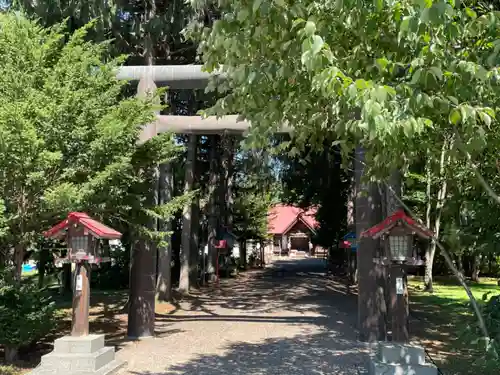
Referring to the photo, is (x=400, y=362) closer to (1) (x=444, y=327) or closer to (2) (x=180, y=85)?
(1) (x=444, y=327)

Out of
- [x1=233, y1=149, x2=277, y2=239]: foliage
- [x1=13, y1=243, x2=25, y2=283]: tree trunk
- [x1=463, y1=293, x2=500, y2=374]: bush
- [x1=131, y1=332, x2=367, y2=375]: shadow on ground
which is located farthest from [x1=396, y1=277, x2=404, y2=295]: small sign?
[x1=233, y1=149, x2=277, y2=239]: foliage

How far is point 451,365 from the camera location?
8.47m

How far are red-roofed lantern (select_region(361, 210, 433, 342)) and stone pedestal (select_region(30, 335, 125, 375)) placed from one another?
4.51 metres

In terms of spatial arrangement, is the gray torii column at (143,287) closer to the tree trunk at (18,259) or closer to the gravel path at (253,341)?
the gravel path at (253,341)

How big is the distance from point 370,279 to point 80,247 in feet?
19.5

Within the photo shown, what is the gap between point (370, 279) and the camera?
10.8 metres

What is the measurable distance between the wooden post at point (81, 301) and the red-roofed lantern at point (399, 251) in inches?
184

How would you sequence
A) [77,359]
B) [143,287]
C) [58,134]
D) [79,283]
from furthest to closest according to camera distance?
[143,287]
[79,283]
[58,134]
[77,359]

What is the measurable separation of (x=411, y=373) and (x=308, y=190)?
20.1m

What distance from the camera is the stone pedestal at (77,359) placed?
7.73m

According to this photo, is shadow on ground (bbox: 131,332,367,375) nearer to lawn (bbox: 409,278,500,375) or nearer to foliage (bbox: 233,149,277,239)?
lawn (bbox: 409,278,500,375)

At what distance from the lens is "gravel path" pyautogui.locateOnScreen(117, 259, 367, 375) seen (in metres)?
8.47

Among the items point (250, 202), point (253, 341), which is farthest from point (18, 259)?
point (250, 202)

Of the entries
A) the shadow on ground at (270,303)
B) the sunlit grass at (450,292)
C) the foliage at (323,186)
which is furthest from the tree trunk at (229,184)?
the sunlit grass at (450,292)
